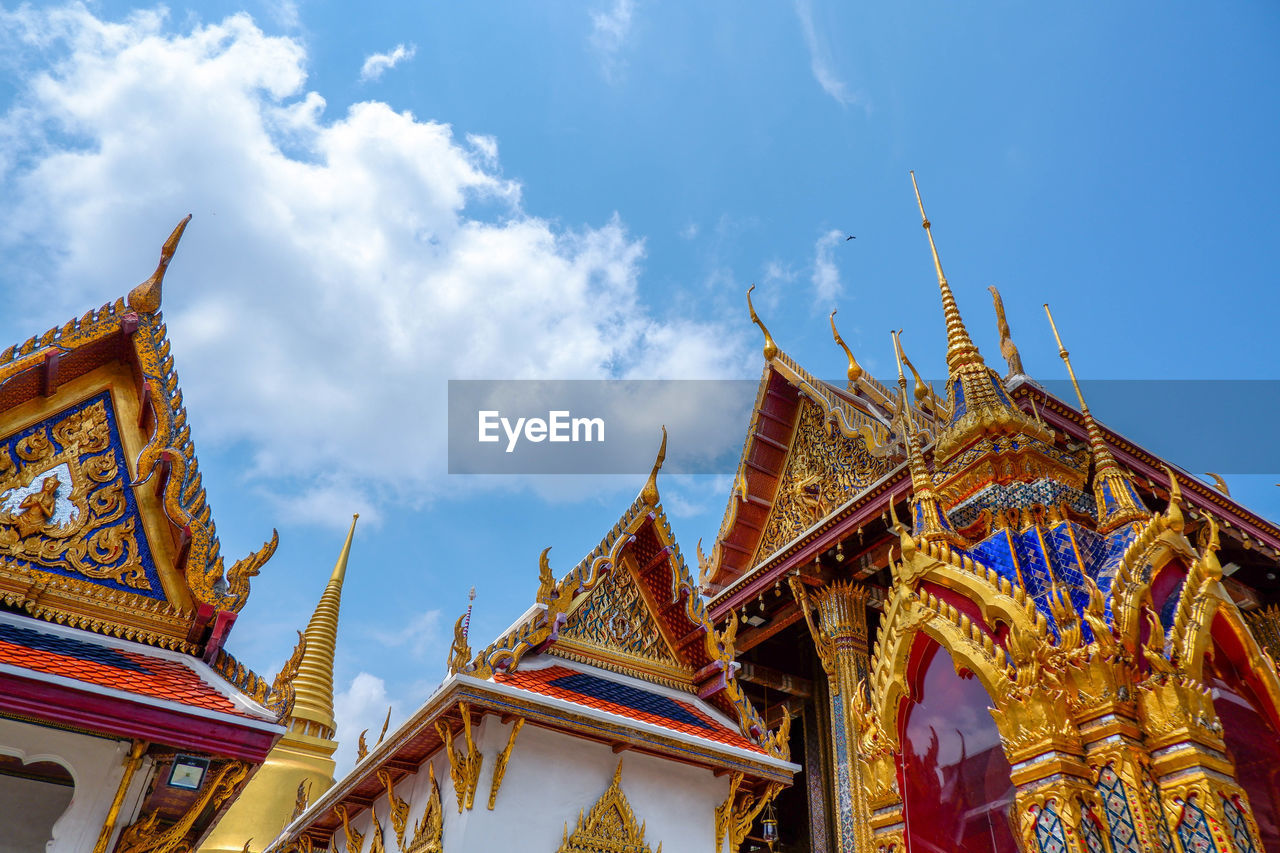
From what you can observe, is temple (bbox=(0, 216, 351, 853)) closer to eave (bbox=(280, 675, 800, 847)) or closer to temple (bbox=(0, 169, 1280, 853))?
temple (bbox=(0, 169, 1280, 853))

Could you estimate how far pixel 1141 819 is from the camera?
238cm

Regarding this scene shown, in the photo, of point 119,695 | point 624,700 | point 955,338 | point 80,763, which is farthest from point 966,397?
point 80,763

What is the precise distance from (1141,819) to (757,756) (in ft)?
10.1

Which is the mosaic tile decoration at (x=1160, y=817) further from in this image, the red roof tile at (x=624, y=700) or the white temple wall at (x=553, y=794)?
the white temple wall at (x=553, y=794)

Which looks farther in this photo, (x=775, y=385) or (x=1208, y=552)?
(x=775, y=385)

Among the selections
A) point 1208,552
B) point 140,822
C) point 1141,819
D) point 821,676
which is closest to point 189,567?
point 140,822

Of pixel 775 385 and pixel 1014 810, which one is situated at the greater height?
pixel 775 385

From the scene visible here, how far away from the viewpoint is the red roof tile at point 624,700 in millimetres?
4914

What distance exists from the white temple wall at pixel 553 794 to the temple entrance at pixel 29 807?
195 cm

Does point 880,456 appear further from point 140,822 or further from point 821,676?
point 140,822

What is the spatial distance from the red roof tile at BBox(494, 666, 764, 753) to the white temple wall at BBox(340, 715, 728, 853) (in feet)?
0.80

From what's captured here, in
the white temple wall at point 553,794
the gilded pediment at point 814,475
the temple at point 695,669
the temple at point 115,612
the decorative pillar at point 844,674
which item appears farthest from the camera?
the gilded pediment at point 814,475

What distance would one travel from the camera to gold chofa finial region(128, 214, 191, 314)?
16.0 feet

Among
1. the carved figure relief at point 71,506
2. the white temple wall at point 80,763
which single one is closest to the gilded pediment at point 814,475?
the carved figure relief at point 71,506
